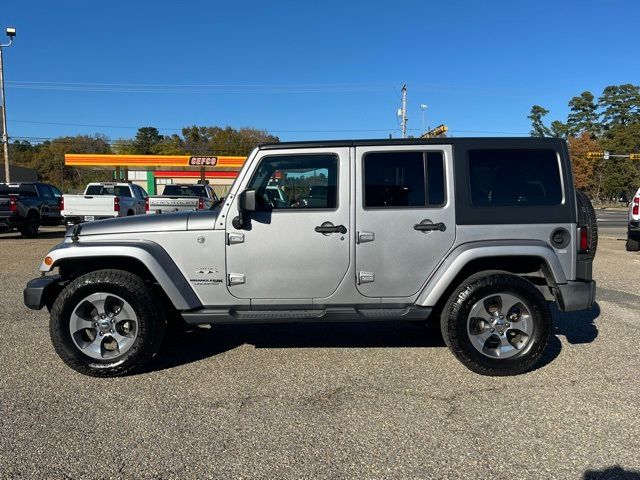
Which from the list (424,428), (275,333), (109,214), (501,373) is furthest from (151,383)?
(109,214)

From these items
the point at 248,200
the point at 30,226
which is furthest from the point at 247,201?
the point at 30,226

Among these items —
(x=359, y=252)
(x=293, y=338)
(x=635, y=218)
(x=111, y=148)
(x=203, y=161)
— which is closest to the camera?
(x=359, y=252)

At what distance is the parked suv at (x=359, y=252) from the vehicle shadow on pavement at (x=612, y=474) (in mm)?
1433

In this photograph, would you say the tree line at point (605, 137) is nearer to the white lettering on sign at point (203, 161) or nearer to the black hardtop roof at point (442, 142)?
the white lettering on sign at point (203, 161)

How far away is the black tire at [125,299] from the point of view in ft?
13.7

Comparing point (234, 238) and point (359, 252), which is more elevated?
point (234, 238)

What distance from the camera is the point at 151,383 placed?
13.5ft

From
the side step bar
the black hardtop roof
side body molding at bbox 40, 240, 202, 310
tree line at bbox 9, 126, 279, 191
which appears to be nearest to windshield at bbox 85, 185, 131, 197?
side body molding at bbox 40, 240, 202, 310

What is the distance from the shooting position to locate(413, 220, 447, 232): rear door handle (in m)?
4.28

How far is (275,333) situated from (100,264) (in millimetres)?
2025

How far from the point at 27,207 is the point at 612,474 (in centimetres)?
1761

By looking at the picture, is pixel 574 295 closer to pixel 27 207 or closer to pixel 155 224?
pixel 155 224

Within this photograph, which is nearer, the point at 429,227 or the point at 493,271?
the point at 429,227

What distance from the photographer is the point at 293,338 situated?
538cm
